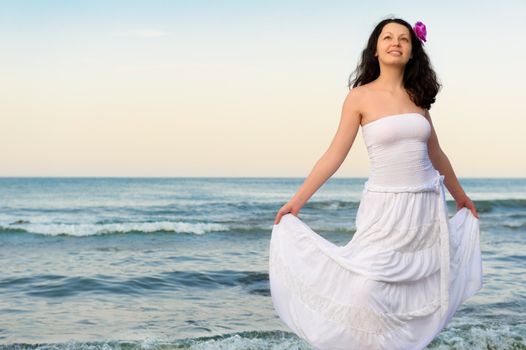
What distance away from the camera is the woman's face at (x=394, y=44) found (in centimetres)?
375

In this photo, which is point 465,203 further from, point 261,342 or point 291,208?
point 261,342

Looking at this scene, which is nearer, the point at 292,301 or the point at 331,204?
the point at 292,301

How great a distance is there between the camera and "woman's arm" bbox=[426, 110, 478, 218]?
3979 millimetres

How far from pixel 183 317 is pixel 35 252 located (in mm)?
7162

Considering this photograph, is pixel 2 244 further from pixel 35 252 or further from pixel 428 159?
pixel 428 159

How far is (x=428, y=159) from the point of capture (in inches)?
149

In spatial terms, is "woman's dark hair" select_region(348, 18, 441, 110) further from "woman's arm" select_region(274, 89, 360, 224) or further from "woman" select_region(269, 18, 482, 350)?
"woman's arm" select_region(274, 89, 360, 224)

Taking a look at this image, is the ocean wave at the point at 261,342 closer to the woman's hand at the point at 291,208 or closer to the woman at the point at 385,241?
the woman at the point at 385,241

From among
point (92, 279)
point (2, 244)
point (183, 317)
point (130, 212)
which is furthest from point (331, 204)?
point (183, 317)

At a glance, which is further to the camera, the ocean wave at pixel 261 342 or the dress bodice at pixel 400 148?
the ocean wave at pixel 261 342

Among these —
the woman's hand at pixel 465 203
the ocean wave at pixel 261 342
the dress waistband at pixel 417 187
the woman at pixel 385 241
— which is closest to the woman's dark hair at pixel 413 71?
the woman at pixel 385 241

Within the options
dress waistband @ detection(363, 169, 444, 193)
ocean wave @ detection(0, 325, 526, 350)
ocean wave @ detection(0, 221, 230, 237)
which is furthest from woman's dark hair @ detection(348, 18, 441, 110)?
ocean wave @ detection(0, 221, 230, 237)

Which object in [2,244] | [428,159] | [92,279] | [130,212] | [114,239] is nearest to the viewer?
[428,159]

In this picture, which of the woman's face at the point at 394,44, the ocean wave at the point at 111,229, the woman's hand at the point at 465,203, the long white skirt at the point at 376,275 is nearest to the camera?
the long white skirt at the point at 376,275
